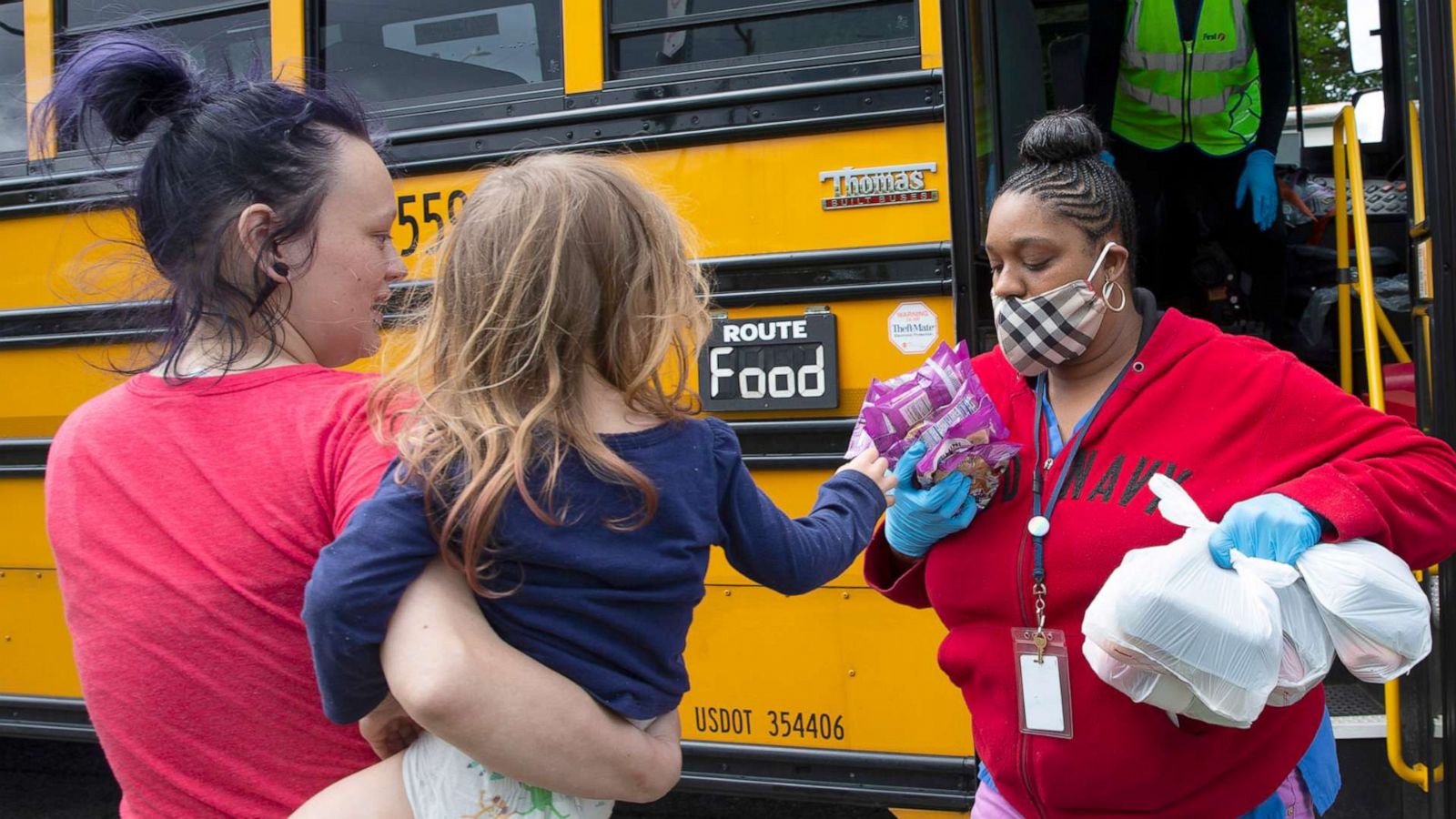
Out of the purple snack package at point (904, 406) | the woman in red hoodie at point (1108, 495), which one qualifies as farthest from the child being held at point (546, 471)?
the woman in red hoodie at point (1108, 495)

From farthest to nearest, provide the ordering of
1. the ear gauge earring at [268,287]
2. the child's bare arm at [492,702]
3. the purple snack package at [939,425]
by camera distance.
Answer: the purple snack package at [939,425] → the ear gauge earring at [268,287] → the child's bare arm at [492,702]

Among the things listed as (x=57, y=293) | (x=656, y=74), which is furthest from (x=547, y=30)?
(x=57, y=293)

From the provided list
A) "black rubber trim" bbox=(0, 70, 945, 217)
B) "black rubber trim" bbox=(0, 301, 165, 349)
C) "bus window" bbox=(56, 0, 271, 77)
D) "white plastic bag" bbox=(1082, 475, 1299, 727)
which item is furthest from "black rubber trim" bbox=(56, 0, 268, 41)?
"white plastic bag" bbox=(1082, 475, 1299, 727)

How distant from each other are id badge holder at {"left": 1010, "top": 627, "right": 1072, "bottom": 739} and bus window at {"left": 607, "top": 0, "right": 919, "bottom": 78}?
1.40 m

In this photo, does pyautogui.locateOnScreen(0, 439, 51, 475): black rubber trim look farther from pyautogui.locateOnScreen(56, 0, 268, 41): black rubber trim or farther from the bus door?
the bus door

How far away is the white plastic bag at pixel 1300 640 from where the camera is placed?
129cm

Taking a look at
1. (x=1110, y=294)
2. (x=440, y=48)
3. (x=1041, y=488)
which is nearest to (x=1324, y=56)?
(x=440, y=48)

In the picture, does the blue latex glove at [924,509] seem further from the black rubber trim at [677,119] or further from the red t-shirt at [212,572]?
the black rubber trim at [677,119]

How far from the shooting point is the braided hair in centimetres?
162

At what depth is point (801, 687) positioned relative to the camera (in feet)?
8.56

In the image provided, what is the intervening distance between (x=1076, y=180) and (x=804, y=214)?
100 cm

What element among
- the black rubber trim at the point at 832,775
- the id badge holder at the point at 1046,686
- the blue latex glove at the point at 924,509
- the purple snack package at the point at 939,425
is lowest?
the black rubber trim at the point at 832,775

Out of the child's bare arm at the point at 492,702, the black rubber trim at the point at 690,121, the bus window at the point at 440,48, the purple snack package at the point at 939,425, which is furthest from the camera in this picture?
the bus window at the point at 440,48

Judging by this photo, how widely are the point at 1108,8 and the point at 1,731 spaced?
3.66 metres
